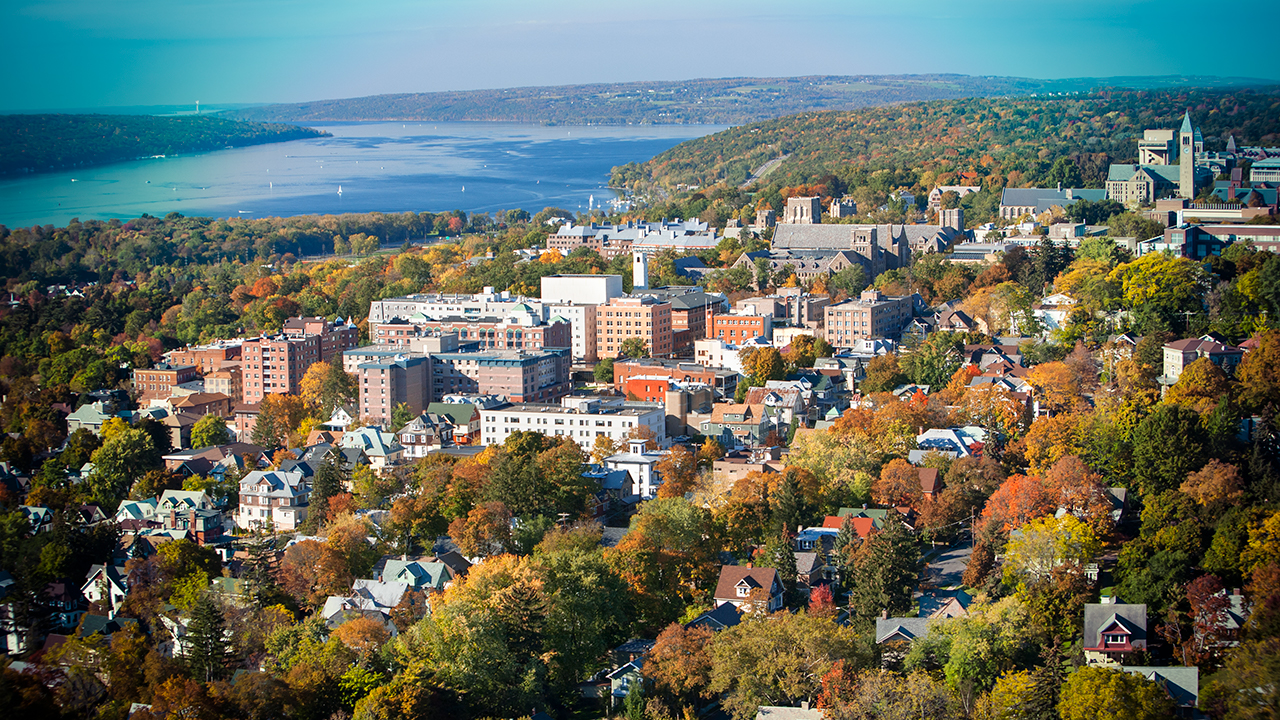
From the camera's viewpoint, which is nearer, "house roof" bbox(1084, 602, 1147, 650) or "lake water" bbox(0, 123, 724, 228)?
"house roof" bbox(1084, 602, 1147, 650)

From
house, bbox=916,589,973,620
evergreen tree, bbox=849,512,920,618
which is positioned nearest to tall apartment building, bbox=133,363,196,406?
evergreen tree, bbox=849,512,920,618

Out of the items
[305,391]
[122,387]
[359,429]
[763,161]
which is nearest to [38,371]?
[122,387]

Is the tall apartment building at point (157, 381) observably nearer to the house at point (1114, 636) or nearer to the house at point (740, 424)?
the house at point (740, 424)

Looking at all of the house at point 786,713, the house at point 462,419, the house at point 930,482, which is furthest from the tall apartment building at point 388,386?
the house at point 786,713

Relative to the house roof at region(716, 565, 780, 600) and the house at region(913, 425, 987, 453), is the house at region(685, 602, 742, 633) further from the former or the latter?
the house at region(913, 425, 987, 453)

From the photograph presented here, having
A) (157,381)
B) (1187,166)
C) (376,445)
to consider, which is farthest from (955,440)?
(1187,166)

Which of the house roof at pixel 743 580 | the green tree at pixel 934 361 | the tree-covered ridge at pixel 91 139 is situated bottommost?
the house roof at pixel 743 580
